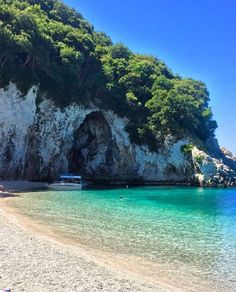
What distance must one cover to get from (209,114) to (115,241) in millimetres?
59266

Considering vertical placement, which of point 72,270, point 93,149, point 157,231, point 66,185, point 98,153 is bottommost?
point 72,270

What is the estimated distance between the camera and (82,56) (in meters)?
60.4

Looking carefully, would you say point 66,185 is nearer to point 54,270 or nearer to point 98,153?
point 98,153

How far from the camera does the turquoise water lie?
14637mm

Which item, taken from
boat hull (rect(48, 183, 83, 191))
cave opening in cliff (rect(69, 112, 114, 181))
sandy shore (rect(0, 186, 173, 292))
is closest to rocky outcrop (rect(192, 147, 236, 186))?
cave opening in cliff (rect(69, 112, 114, 181))

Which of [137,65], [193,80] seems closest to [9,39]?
[137,65]

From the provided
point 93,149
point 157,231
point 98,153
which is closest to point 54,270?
point 157,231

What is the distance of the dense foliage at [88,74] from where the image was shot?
1950 inches

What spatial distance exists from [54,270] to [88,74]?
52137mm

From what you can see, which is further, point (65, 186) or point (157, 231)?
point (65, 186)

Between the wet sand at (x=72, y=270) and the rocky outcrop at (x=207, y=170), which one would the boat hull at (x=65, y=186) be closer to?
the rocky outcrop at (x=207, y=170)

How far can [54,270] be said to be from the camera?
1180 cm

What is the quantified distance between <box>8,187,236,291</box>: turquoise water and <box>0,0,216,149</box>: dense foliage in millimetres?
23394

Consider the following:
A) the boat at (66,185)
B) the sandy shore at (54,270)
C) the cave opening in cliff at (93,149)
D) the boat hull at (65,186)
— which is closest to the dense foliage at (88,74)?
the cave opening in cliff at (93,149)
